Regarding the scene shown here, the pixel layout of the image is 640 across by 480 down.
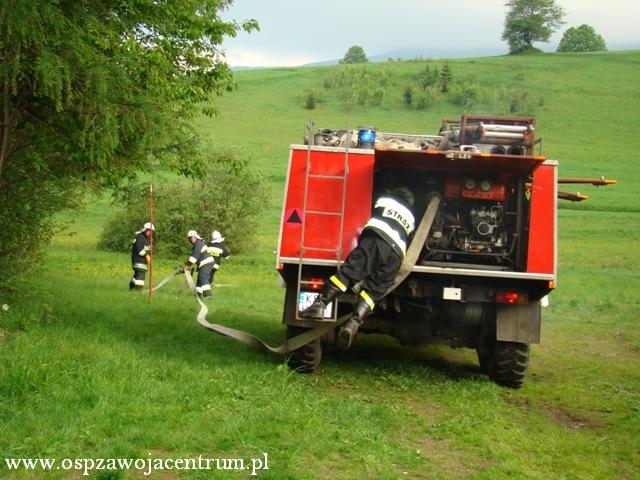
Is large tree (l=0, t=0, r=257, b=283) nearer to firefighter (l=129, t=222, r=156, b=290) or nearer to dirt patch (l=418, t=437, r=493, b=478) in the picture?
firefighter (l=129, t=222, r=156, b=290)

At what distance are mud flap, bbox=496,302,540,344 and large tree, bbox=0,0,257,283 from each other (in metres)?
4.05

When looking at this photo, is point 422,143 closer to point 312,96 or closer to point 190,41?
point 190,41

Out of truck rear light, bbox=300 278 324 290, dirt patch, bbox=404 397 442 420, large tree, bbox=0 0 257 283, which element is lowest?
dirt patch, bbox=404 397 442 420

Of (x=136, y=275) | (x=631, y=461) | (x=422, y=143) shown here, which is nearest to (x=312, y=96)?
(x=136, y=275)

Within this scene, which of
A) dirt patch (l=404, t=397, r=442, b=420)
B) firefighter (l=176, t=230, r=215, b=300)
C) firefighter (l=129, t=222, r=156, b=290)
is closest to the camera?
dirt patch (l=404, t=397, r=442, b=420)

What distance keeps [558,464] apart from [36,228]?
8112 millimetres

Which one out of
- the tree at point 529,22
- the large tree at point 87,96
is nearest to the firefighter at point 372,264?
the large tree at point 87,96

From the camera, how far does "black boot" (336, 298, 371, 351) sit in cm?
780

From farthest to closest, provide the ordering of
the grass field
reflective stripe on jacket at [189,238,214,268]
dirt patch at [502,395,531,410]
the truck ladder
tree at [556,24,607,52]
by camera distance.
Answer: tree at [556,24,607,52]
reflective stripe on jacket at [189,238,214,268]
the truck ladder
dirt patch at [502,395,531,410]
the grass field

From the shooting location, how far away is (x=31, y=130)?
9.45 meters

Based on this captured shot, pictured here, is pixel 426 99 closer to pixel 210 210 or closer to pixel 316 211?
pixel 210 210

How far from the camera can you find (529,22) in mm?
97062

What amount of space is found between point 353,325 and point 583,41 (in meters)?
113

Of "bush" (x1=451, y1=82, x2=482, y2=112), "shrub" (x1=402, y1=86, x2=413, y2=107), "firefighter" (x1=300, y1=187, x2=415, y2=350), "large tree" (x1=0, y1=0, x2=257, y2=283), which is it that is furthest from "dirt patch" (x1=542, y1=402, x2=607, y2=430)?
"shrub" (x1=402, y1=86, x2=413, y2=107)
